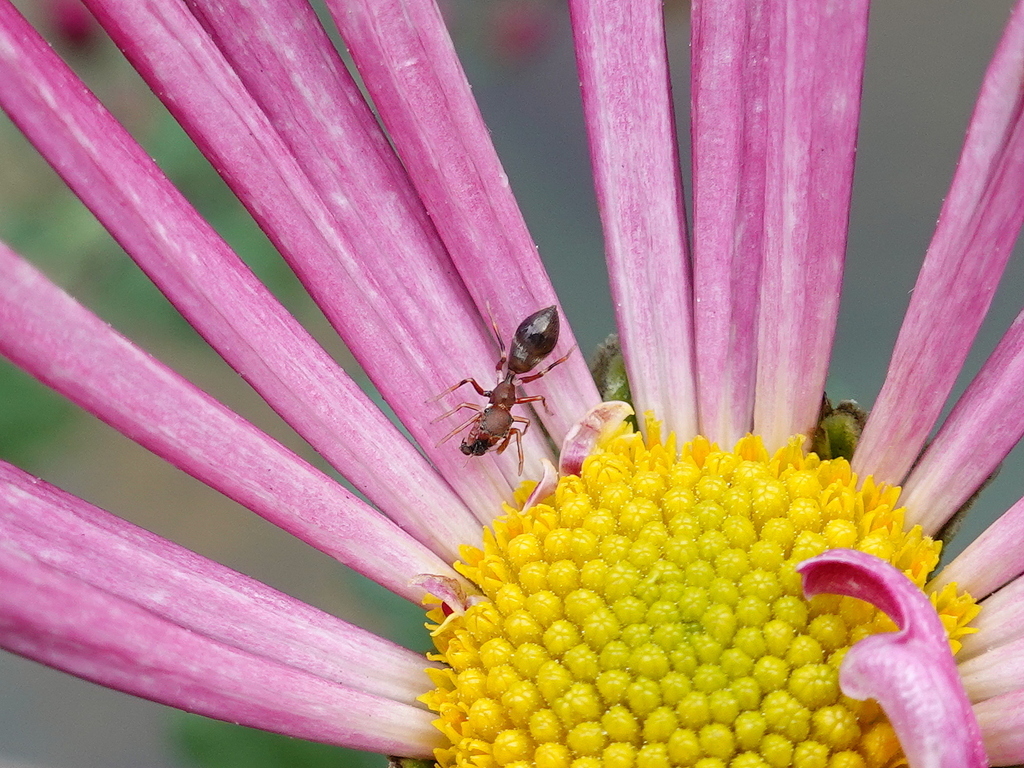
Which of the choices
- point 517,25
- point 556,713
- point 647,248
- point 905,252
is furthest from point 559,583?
point 517,25

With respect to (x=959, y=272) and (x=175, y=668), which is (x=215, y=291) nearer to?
(x=175, y=668)

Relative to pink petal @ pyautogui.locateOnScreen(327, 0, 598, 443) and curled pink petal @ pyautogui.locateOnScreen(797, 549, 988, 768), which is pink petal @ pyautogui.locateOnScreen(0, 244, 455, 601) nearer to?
pink petal @ pyautogui.locateOnScreen(327, 0, 598, 443)

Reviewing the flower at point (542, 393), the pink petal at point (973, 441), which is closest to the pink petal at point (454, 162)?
the flower at point (542, 393)

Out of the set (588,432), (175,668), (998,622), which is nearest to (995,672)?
(998,622)

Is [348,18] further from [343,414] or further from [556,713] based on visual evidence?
[556,713]

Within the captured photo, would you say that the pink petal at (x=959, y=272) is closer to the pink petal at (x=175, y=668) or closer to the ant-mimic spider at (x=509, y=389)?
the ant-mimic spider at (x=509, y=389)
